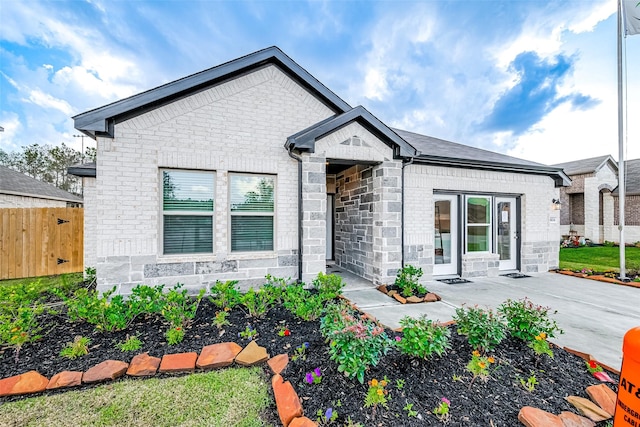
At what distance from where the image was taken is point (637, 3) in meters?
6.69

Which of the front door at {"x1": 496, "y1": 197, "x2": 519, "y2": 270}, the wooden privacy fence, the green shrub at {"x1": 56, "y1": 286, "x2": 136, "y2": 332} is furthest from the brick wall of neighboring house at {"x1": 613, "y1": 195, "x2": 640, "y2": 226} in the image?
the wooden privacy fence

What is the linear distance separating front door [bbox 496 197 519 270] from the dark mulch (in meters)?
5.48

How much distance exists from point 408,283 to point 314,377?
3.45 meters

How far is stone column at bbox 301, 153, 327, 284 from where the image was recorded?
545 centimetres

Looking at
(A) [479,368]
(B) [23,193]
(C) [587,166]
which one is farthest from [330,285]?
(C) [587,166]

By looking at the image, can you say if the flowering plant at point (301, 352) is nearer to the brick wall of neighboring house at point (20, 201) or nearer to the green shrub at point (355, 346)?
the green shrub at point (355, 346)

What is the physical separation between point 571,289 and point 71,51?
15.4 metres

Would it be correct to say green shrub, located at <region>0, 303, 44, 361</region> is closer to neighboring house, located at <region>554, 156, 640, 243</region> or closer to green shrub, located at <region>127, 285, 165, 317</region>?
green shrub, located at <region>127, 285, 165, 317</region>

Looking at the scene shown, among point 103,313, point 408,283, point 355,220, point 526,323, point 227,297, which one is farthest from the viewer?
point 355,220

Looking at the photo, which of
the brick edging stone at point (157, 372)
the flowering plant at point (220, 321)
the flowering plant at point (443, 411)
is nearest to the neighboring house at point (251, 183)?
the flowering plant at point (220, 321)

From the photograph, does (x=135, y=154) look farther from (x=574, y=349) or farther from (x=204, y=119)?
(x=574, y=349)

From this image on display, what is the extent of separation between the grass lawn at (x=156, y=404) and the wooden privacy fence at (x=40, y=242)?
22.2 feet

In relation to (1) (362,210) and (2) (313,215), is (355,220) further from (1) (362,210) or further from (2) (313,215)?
(2) (313,215)

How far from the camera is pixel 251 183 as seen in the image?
5.48 meters
